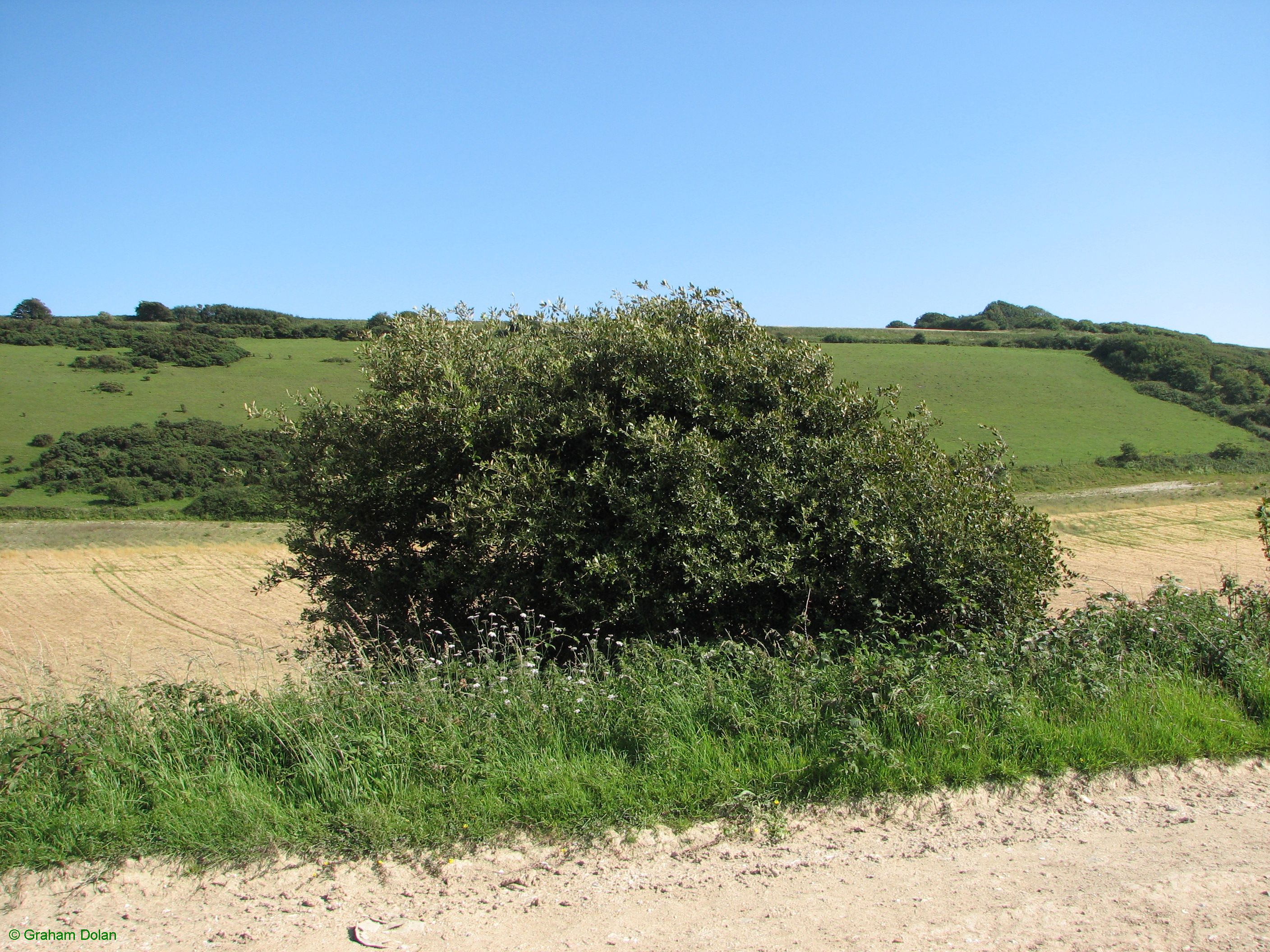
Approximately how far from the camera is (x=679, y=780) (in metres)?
4.76

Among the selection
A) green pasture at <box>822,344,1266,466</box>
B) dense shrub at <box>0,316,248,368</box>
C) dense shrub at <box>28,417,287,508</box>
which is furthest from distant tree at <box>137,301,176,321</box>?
green pasture at <box>822,344,1266,466</box>

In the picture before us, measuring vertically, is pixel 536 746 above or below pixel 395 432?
below

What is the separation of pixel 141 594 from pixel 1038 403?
5295 centimetres

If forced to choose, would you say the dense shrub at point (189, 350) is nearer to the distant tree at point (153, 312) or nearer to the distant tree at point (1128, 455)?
the distant tree at point (153, 312)

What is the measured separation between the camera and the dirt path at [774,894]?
363 centimetres

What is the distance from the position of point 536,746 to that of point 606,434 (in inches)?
150

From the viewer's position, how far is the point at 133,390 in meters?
55.3

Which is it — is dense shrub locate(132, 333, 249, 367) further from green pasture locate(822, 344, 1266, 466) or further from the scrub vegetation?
the scrub vegetation

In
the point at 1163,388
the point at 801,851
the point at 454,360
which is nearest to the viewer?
the point at 801,851

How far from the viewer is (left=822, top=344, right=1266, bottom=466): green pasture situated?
4697 cm

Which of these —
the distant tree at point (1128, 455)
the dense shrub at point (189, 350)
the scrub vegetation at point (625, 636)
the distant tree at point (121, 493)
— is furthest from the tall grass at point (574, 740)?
the dense shrub at point (189, 350)

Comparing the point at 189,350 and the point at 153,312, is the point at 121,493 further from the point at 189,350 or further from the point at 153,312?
the point at 153,312

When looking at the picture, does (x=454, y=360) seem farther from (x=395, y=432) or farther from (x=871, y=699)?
(x=871, y=699)

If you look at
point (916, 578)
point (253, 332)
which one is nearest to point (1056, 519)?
point (916, 578)
